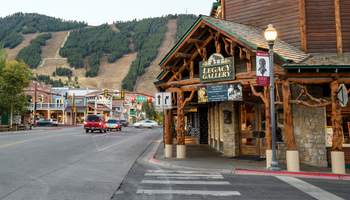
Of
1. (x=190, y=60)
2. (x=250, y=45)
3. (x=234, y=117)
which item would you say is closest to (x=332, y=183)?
(x=250, y=45)

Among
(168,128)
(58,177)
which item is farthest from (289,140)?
(58,177)

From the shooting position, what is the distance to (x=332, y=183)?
11.7 meters

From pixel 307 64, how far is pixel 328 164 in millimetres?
4495

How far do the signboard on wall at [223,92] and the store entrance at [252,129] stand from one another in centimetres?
303

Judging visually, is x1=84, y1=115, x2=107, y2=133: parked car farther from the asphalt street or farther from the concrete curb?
the concrete curb

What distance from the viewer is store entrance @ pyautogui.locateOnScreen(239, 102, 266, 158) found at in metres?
17.7

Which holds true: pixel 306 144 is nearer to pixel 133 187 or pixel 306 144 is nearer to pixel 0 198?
pixel 133 187

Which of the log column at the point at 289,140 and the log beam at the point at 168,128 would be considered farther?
the log beam at the point at 168,128

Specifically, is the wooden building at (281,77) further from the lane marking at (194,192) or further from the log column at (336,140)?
the lane marking at (194,192)

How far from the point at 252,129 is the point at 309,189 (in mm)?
8068

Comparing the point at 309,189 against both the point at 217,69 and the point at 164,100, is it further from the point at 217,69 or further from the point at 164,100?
the point at 164,100

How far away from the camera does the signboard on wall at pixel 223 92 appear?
15.0 meters

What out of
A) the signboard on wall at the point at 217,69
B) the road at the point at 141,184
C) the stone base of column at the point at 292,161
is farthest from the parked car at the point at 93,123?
the stone base of column at the point at 292,161

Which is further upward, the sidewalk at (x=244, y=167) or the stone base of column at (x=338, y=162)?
the stone base of column at (x=338, y=162)
